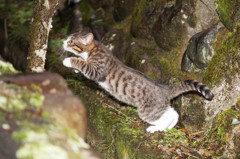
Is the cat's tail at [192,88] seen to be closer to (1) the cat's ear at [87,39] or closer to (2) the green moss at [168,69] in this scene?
(2) the green moss at [168,69]

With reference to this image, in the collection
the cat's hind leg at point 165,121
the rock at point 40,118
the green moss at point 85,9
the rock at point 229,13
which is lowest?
the cat's hind leg at point 165,121

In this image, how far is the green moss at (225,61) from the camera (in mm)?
4559

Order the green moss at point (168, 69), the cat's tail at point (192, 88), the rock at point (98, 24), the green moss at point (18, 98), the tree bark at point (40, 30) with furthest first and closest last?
the rock at point (98, 24) → the green moss at point (168, 69) → the tree bark at point (40, 30) → the cat's tail at point (192, 88) → the green moss at point (18, 98)

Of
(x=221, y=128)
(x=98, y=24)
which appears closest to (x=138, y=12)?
(x=98, y=24)

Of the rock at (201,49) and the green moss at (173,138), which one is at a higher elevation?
the rock at (201,49)

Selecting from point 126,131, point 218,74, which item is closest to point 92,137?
point 126,131

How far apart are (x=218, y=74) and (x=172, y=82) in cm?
106

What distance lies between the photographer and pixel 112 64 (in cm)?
507

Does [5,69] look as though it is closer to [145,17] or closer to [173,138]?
[173,138]

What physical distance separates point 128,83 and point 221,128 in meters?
1.70

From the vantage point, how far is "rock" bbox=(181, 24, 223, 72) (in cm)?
492

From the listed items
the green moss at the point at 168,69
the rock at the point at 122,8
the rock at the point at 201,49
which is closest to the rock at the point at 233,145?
the rock at the point at 201,49

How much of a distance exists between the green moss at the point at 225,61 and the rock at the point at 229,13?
13cm

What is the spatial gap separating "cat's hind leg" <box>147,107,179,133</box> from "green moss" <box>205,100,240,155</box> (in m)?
0.69
